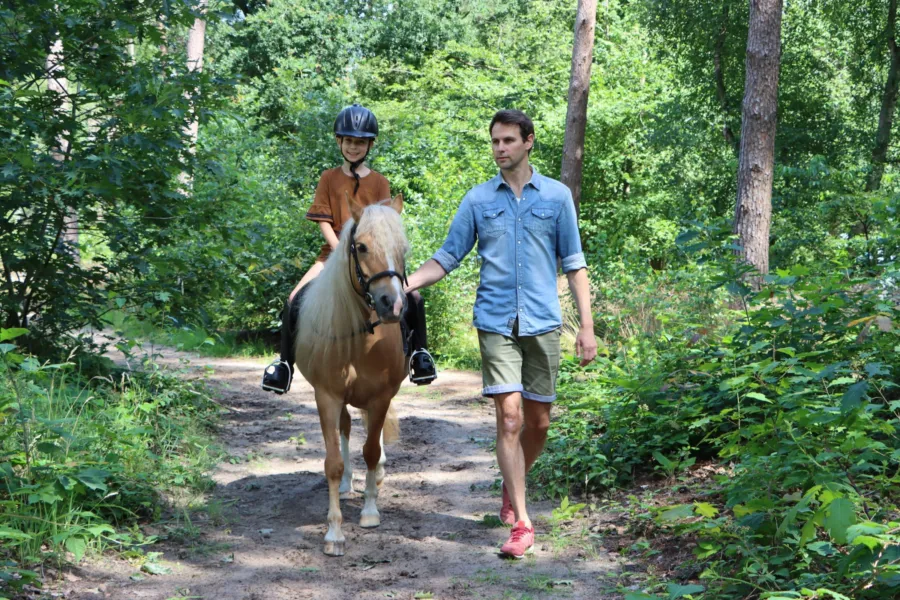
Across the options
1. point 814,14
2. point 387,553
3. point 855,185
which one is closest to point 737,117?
point 814,14

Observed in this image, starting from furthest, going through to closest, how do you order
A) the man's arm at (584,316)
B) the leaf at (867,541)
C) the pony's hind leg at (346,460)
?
the pony's hind leg at (346,460) → the man's arm at (584,316) → the leaf at (867,541)

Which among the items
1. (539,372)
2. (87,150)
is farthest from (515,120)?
(87,150)

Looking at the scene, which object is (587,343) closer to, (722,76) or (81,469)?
(81,469)

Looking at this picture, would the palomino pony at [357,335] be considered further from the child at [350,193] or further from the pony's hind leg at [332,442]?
the child at [350,193]

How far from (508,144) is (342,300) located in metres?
1.44

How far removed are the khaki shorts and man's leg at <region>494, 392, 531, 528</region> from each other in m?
0.08

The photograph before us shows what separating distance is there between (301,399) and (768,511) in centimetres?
790

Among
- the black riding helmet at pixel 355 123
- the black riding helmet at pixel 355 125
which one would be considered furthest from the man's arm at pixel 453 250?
the black riding helmet at pixel 355 123

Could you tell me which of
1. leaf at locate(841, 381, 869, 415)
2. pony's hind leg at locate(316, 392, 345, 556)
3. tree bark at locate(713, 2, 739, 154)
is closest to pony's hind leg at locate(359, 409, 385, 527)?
pony's hind leg at locate(316, 392, 345, 556)

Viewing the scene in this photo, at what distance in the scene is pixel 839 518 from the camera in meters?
3.37

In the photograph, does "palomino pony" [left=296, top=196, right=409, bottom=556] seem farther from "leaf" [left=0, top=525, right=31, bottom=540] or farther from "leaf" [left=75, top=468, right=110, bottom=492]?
"leaf" [left=0, top=525, right=31, bottom=540]

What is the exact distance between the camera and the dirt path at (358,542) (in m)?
4.72

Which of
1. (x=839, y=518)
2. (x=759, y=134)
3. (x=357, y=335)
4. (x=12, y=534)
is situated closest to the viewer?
(x=839, y=518)

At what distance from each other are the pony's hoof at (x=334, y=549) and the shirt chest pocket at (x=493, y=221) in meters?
2.15
